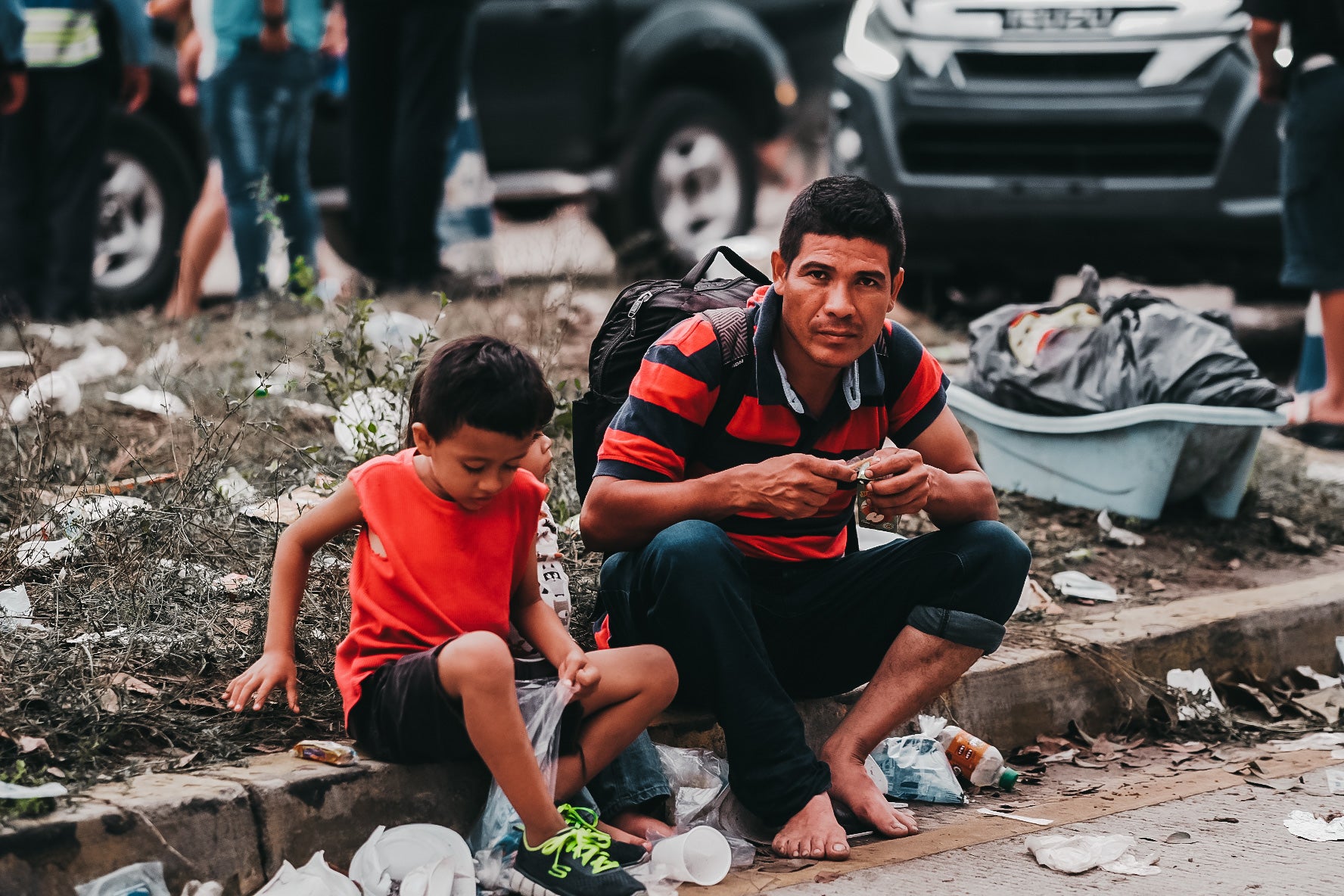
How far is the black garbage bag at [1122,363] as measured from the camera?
4711 millimetres

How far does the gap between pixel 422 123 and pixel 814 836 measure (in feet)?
16.7

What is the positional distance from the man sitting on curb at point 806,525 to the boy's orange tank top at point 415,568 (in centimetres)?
29

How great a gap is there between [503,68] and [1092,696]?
17.8 feet

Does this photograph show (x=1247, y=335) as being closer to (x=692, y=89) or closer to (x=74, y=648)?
(x=692, y=89)

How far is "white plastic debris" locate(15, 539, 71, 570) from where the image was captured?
11.7ft

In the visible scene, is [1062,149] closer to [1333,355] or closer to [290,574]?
[1333,355]

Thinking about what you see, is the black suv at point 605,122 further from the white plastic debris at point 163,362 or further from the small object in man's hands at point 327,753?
the small object in man's hands at point 327,753

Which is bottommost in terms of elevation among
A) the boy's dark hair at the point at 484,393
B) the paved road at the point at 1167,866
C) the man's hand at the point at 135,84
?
the paved road at the point at 1167,866

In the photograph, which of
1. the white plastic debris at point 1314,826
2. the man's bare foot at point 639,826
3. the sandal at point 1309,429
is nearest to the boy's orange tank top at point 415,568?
the man's bare foot at point 639,826

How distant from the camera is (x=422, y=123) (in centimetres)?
732

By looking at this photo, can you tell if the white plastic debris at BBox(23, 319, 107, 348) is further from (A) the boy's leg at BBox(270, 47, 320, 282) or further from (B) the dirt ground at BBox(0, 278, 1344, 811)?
(A) the boy's leg at BBox(270, 47, 320, 282)

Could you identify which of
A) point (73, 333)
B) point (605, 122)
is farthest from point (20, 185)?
point (605, 122)

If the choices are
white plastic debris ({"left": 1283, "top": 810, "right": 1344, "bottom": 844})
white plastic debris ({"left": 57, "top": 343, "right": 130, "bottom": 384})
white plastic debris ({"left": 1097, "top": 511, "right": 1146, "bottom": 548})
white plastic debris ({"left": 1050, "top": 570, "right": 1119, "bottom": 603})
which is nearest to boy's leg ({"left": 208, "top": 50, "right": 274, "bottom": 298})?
white plastic debris ({"left": 57, "top": 343, "right": 130, "bottom": 384})

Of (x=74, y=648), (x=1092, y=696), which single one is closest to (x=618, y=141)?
(x=1092, y=696)
